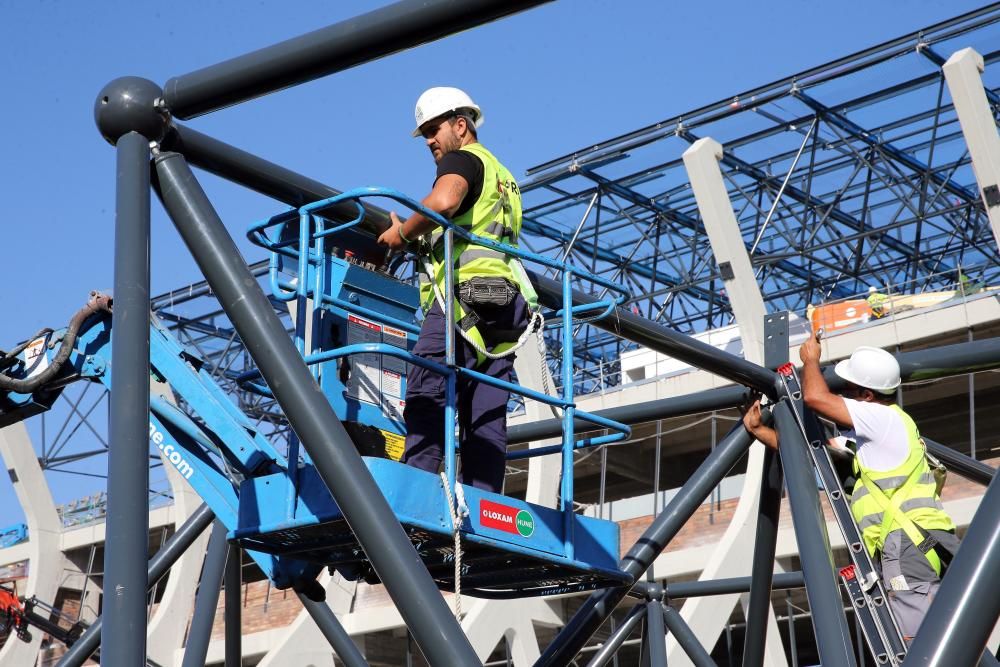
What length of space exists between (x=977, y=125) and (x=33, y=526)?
→ 29.0 meters

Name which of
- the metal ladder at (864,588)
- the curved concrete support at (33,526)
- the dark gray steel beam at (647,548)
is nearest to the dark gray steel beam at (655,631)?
the dark gray steel beam at (647,548)

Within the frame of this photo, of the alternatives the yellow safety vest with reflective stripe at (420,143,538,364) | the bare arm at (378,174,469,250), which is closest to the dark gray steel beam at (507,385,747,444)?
the yellow safety vest with reflective stripe at (420,143,538,364)

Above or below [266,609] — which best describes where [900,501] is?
below

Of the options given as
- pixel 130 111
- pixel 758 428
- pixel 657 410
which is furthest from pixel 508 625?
pixel 130 111

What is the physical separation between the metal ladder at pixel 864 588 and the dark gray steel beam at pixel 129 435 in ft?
10.2

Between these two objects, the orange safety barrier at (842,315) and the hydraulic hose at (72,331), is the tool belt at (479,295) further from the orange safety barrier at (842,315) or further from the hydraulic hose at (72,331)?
the orange safety barrier at (842,315)

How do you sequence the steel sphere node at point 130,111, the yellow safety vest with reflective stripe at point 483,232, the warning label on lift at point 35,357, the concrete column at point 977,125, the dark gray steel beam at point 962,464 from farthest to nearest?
the concrete column at point 977,125 → the dark gray steel beam at point 962,464 → the warning label on lift at point 35,357 → the yellow safety vest with reflective stripe at point 483,232 → the steel sphere node at point 130,111

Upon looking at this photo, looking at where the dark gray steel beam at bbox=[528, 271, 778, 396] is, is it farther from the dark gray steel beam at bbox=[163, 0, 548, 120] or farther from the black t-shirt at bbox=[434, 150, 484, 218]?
the dark gray steel beam at bbox=[163, 0, 548, 120]

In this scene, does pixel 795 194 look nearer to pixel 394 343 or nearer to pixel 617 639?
pixel 617 639

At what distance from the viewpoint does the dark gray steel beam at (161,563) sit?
877 centimetres

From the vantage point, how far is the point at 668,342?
870cm

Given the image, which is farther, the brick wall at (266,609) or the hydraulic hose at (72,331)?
the brick wall at (266,609)

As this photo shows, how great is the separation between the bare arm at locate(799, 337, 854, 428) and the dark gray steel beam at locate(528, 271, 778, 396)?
0.59 metres

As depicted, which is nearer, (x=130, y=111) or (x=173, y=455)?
(x=130, y=111)
